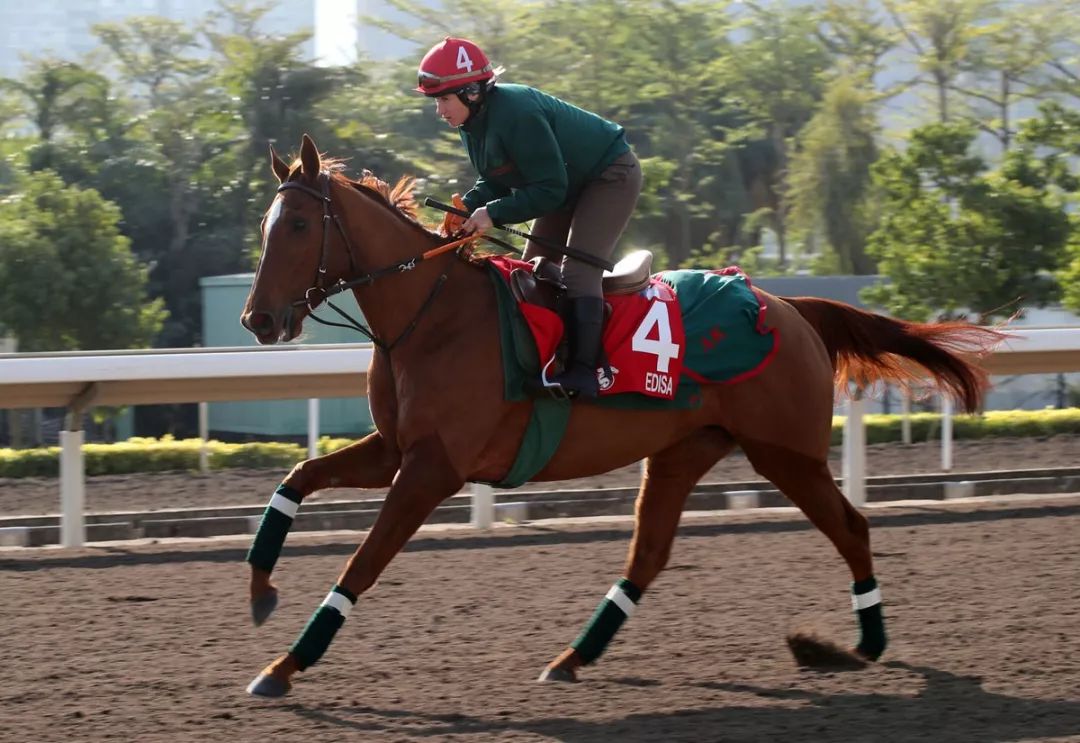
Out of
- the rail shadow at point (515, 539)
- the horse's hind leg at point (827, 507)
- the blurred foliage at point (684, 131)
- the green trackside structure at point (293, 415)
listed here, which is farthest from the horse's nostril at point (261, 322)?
the blurred foliage at point (684, 131)

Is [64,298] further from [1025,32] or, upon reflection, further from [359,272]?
[1025,32]

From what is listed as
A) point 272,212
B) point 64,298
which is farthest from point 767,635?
point 64,298

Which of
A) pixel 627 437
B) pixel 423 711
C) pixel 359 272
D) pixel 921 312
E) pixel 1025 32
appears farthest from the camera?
pixel 1025 32

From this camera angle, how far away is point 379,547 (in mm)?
4570

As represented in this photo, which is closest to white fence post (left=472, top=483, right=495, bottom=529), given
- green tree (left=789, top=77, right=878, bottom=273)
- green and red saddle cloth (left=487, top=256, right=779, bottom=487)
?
green and red saddle cloth (left=487, top=256, right=779, bottom=487)

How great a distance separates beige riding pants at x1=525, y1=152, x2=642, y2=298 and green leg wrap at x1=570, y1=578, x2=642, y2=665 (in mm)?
1019

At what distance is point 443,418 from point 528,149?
877 mm

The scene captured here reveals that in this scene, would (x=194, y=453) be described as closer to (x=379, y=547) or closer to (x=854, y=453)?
(x=854, y=453)

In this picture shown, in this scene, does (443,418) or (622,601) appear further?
(622,601)

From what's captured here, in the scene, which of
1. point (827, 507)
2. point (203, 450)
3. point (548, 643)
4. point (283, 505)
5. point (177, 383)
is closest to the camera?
point (283, 505)

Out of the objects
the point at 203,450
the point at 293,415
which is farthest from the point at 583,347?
the point at 293,415

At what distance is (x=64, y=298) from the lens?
1958cm

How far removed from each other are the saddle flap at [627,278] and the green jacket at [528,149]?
345 millimetres

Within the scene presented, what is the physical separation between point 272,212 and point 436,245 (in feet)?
1.96
